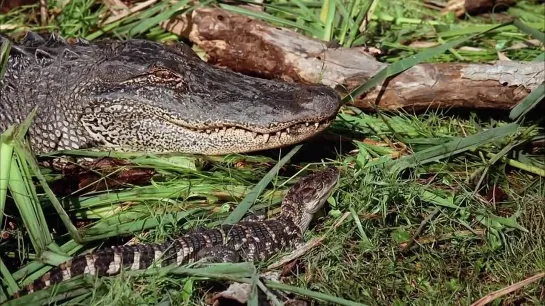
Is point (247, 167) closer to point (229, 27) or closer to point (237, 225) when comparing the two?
point (237, 225)

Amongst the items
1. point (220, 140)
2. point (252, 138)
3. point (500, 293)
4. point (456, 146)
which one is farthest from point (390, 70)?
point (500, 293)

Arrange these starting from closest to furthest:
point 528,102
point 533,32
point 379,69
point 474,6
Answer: point 528,102, point 533,32, point 379,69, point 474,6

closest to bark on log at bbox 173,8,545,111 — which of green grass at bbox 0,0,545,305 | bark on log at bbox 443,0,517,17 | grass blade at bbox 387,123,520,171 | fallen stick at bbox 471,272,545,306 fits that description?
green grass at bbox 0,0,545,305

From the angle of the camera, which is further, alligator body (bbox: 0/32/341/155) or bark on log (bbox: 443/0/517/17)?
bark on log (bbox: 443/0/517/17)

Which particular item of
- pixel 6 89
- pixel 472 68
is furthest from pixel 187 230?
pixel 472 68

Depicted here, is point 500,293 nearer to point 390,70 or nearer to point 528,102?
point 528,102

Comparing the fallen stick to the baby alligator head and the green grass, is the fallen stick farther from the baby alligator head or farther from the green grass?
the baby alligator head
